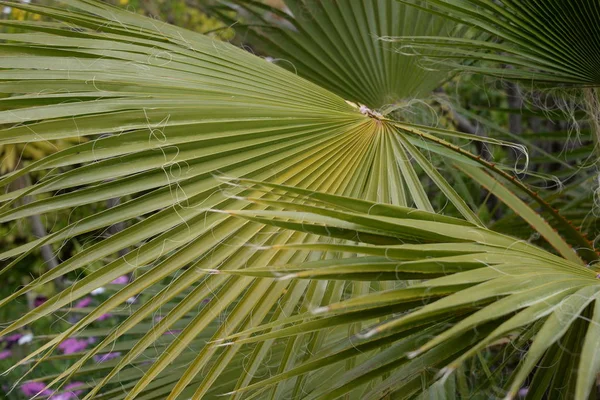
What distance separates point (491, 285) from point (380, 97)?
3.41 feet

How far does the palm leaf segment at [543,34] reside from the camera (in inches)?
47.1

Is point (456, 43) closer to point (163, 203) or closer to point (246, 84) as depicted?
point (246, 84)

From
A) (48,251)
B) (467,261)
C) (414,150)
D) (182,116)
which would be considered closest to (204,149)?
(182,116)

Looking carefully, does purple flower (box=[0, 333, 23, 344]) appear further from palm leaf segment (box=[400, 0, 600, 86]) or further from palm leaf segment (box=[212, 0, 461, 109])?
palm leaf segment (box=[400, 0, 600, 86])

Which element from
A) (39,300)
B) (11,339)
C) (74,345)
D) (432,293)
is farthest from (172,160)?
(39,300)

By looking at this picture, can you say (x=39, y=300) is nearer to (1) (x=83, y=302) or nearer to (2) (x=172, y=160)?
(1) (x=83, y=302)

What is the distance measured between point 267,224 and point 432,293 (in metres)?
0.26

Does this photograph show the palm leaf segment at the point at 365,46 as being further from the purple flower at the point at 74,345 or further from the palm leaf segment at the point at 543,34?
the purple flower at the point at 74,345

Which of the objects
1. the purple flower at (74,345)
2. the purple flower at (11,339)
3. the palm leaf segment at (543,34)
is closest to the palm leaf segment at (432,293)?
the palm leaf segment at (543,34)

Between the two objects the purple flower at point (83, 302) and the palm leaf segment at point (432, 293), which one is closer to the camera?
the palm leaf segment at point (432, 293)

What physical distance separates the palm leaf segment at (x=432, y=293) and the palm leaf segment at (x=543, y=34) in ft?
1.68

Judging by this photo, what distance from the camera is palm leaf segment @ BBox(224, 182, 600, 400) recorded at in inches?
28.2

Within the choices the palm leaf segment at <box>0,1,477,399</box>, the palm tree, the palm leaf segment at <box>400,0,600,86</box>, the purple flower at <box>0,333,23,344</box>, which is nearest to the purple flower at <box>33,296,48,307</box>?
the purple flower at <box>0,333,23,344</box>

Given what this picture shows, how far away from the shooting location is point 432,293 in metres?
0.75
